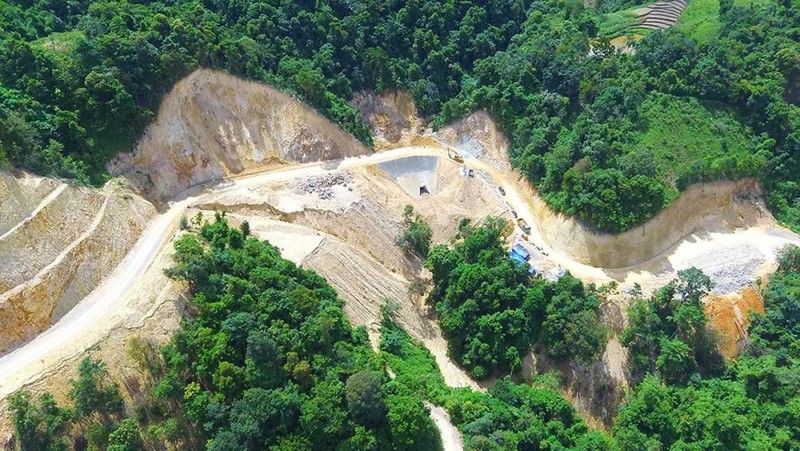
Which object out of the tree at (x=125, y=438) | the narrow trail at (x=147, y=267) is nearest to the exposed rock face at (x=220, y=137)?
the narrow trail at (x=147, y=267)

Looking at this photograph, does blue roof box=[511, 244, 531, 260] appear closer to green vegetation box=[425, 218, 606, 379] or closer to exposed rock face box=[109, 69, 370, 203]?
green vegetation box=[425, 218, 606, 379]

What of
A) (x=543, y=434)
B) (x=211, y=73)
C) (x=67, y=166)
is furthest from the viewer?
(x=211, y=73)

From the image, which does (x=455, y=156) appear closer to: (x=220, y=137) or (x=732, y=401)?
(x=220, y=137)

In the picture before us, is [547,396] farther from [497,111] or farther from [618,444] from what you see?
[497,111]

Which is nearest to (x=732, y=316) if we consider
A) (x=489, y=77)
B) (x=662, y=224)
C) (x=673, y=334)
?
(x=673, y=334)

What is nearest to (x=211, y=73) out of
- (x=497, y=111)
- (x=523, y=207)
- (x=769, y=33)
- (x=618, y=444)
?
(x=497, y=111)

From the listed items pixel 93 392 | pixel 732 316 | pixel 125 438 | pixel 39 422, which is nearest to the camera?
pixel 39 422

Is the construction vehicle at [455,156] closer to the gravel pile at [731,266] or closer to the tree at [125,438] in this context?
the gravel pile at [731,266]
